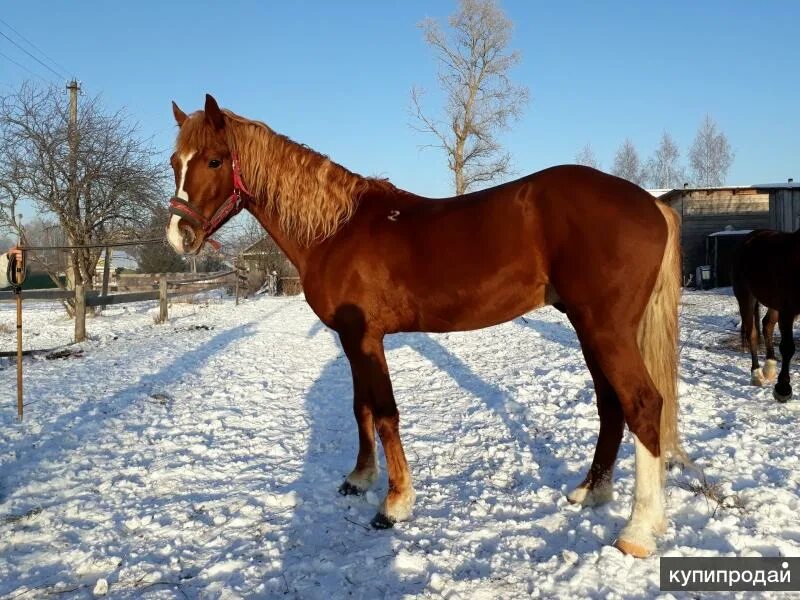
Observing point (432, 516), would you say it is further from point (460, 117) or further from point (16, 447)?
point (460, 117)

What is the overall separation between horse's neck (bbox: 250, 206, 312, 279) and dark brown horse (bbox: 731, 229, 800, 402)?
4786 millimetres

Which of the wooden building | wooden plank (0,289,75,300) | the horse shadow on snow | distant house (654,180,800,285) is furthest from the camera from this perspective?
distant house (654,180,800,285)

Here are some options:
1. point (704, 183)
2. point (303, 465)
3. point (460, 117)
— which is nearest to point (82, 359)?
point (303, 465)

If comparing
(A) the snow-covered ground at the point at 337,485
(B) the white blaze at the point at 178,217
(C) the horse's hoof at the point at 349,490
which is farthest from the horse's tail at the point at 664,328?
(B) the white blaze at the point at 178,217

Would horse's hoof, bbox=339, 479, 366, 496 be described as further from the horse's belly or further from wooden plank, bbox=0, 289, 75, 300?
wooden plank, bbox=0, 289, 75, 300

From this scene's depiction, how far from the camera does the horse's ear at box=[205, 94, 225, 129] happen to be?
3.14m

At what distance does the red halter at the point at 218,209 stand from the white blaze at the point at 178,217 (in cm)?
3

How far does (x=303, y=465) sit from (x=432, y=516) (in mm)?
1377

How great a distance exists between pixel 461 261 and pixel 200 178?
1852 millimetres

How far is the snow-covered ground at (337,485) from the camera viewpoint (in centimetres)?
235

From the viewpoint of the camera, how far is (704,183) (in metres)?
48.0

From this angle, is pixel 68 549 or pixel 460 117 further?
pixel 460 117

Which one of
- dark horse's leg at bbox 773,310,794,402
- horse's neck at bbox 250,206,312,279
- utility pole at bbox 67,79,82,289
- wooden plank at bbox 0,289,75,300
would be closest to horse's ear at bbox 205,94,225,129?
horse's neck at bbox 250,206,312,279

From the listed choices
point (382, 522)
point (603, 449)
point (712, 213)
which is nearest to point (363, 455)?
point (382, 522)
